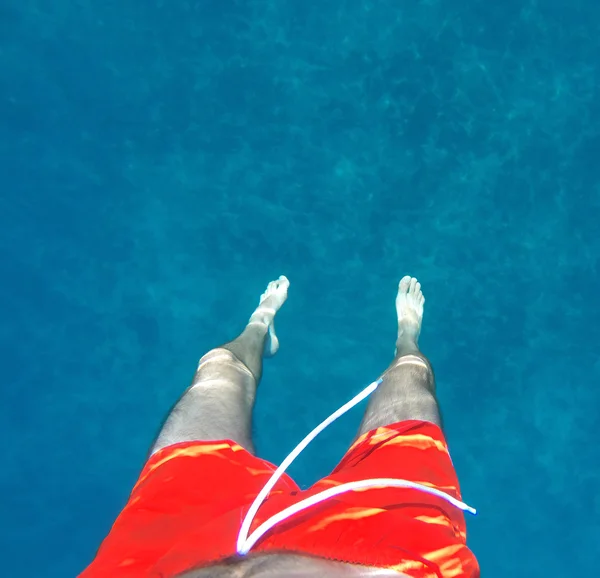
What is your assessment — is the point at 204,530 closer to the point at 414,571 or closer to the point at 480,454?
the point at 414,571

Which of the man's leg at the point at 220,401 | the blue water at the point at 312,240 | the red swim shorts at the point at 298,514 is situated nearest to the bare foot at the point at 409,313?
the man's leg at the point at 220,401

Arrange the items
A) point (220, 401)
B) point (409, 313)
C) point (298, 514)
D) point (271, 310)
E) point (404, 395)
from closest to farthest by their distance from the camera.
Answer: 1. point (298, 514)
2. point (220, 401)
3. point (404, 395)
4. point (409, 313)
5. point (271, 310)

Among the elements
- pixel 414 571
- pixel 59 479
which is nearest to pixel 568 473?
pixel 59 479

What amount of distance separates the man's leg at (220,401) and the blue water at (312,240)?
4663mm

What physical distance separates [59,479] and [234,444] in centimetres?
811

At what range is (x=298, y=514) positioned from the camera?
2262 mm

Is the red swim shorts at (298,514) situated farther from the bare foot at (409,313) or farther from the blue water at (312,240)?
the blue water at (312,240)

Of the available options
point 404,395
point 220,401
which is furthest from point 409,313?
point 220,401

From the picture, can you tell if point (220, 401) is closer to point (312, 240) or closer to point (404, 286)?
point (404, 286)

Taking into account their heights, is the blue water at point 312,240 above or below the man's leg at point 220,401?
above

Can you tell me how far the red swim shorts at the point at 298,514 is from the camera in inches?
82.5

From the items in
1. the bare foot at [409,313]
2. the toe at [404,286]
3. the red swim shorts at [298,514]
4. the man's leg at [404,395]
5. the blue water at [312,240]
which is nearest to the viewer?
the red swim shorts at [298,514]

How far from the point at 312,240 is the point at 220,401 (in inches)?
252

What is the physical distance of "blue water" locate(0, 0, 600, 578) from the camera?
34.3 ft
